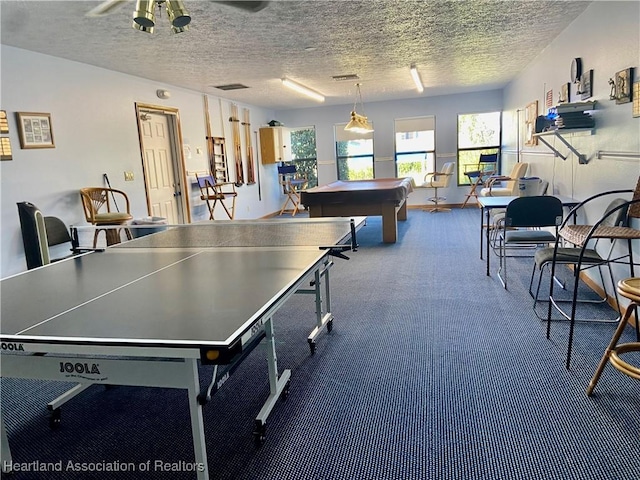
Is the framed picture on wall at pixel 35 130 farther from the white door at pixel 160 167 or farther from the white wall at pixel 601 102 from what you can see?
the white wall at pixel 601 102

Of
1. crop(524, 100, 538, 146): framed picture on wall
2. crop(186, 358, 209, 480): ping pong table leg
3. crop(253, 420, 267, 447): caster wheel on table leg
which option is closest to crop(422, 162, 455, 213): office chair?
crop(524, 100, 538, 146): framed picture on wall

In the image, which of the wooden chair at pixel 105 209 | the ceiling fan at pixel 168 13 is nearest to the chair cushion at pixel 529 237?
the ceiling fan at pixel 168 13

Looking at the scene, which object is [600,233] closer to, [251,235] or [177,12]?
[251,235]

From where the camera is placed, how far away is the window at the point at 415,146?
10.0 m

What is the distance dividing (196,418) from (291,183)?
888cm

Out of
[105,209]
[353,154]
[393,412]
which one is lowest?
[393,412]

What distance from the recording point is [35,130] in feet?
14.5

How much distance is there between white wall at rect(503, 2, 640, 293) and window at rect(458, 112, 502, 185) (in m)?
4.45

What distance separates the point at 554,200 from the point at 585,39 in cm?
163

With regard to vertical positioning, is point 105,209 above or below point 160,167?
below

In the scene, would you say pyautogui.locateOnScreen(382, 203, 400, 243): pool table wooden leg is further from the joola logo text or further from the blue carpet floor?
the joola logo text

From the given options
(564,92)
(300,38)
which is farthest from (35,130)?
(564,92)

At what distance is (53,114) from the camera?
4648mm

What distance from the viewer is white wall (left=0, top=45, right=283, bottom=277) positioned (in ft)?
13.7
